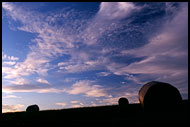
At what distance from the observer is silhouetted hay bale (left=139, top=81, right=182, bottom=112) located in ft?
41.6

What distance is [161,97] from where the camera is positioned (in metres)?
12.9

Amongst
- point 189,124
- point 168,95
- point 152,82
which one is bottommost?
point 189,124

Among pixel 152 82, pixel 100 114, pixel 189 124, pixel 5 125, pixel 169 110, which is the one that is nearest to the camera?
pixel 189 124

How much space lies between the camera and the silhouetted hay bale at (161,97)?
1268 cm

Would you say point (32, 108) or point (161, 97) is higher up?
point (32, 108)

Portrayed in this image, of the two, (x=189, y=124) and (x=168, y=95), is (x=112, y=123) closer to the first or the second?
(x=189, y=124)

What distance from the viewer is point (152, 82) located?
13.6 m

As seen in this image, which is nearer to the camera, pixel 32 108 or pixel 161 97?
pixel 161 97

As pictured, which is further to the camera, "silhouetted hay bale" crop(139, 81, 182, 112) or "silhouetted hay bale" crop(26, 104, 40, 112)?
"silhouetted hay bale" crop(26, 104, 40, 112)

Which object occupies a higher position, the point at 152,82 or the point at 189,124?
the point at 152,82

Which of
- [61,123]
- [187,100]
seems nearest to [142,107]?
[187,100]

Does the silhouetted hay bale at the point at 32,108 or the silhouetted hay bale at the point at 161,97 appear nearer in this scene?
the silhouetted hay bale at the point at 161,97

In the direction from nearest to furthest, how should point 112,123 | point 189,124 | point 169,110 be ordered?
point 189,124 < point 112,123 < point 169,110

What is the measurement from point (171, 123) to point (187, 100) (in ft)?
25.6
